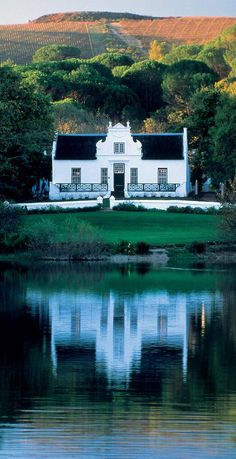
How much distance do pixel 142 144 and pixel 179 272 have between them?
38854 millimetres

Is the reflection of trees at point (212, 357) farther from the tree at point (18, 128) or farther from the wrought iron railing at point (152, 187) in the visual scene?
the wrought iron railing at point (152, 187)

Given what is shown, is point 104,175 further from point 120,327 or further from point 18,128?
point 120,327

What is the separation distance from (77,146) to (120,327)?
56553 millimetres

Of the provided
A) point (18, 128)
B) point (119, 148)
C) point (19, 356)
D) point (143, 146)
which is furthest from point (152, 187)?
point (19, 356)

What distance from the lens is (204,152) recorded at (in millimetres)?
92750

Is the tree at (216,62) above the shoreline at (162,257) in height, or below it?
above

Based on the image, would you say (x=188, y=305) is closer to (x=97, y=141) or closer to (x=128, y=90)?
(x=97, y=141)

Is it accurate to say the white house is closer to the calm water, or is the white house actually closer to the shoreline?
the shoreline

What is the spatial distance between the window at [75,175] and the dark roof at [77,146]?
2.52ft

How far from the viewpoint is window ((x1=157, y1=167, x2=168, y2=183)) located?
3590 inches

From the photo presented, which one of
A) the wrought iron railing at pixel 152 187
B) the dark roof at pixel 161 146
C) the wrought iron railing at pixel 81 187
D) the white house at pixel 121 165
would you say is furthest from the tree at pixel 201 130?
the wrought iron railing at pixel 81 187

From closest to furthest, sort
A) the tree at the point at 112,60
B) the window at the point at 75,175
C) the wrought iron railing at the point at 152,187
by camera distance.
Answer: the wrought iron railing at the point at 152,187 < the window at the point at 75,175 < the tree at the point at 112,60

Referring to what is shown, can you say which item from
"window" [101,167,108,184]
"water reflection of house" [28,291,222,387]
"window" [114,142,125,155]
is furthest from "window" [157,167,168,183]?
"water reflection of house" [28,291,222,387]

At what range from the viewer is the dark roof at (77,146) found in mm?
91625
